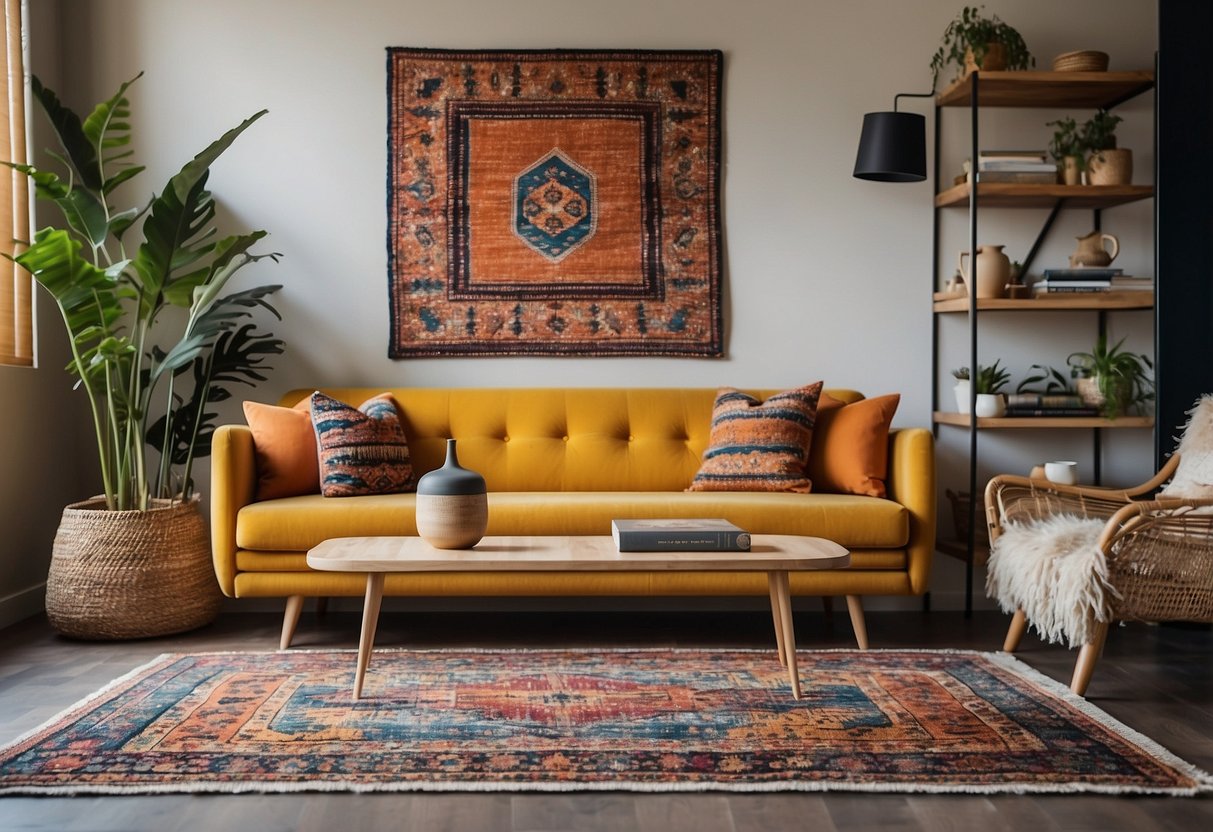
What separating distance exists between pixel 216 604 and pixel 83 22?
7.40 ft

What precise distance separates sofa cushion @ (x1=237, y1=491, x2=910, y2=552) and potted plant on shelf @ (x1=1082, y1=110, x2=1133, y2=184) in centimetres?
155

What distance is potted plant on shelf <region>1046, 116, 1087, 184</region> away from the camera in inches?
156

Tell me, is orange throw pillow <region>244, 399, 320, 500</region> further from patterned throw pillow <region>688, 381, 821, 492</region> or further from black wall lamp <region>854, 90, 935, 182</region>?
black wall lamp <region>854, 90, 935, 182</region>

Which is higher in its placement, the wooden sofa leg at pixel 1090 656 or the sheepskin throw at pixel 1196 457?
the sheepskin throw at pixel 1196 457

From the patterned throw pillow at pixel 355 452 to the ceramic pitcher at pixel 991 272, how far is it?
2113 mm

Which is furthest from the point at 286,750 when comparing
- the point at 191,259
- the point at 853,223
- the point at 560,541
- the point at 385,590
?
the point at 853,223

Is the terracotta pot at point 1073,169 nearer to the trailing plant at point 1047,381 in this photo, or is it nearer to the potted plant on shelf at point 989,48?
the potted plant on shelf at point 989,48

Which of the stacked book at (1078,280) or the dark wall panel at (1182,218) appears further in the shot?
the stacked book at (1078,280)

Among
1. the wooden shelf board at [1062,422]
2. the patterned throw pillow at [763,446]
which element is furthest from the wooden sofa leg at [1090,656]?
the wooden shelf board at [1062,422]

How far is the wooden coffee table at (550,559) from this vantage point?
2453 millimetres

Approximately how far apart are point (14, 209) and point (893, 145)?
10.1ft

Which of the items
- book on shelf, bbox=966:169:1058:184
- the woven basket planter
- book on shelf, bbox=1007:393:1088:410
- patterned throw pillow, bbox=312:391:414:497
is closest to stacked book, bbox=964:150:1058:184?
book on shelf, bbox=966:169:1058:184

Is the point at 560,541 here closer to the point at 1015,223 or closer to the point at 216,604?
the point at 216,604

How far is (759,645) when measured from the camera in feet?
11.3
